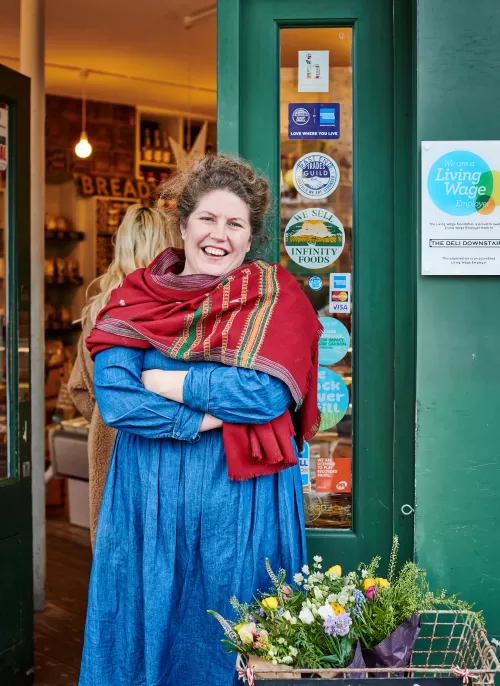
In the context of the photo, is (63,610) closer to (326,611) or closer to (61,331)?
(326,611)

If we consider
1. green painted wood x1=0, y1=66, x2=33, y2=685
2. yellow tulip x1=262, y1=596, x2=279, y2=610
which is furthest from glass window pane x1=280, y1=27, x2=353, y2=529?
green painted wood x1=0, y1=66, x2=33, y2=685

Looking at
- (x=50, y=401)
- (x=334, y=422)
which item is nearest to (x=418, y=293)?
(x=334, y=422)

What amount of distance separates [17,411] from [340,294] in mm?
1509

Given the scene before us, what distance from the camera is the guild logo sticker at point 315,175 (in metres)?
2.80

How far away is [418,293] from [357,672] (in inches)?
47.5

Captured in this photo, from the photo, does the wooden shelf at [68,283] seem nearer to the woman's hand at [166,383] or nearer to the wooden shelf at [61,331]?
the wooden shelf at [61,331]

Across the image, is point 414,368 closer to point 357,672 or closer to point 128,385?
point 128,385

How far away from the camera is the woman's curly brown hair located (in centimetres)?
234

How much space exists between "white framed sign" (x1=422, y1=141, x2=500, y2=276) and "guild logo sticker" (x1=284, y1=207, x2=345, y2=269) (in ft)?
1.15

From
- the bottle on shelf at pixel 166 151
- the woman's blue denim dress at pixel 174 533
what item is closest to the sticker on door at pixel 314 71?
the woman's blue denim dress at pixel 174 533

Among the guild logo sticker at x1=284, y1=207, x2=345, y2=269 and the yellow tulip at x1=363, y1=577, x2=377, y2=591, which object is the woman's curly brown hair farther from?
the yellow tulip at x1=363, y1=577, x2=377, y2=591

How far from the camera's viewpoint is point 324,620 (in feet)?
5.79

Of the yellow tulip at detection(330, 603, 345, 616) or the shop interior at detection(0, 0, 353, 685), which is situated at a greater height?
the shop interior at detection(0, 0, 353, 685)

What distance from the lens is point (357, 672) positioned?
5.63 feet
